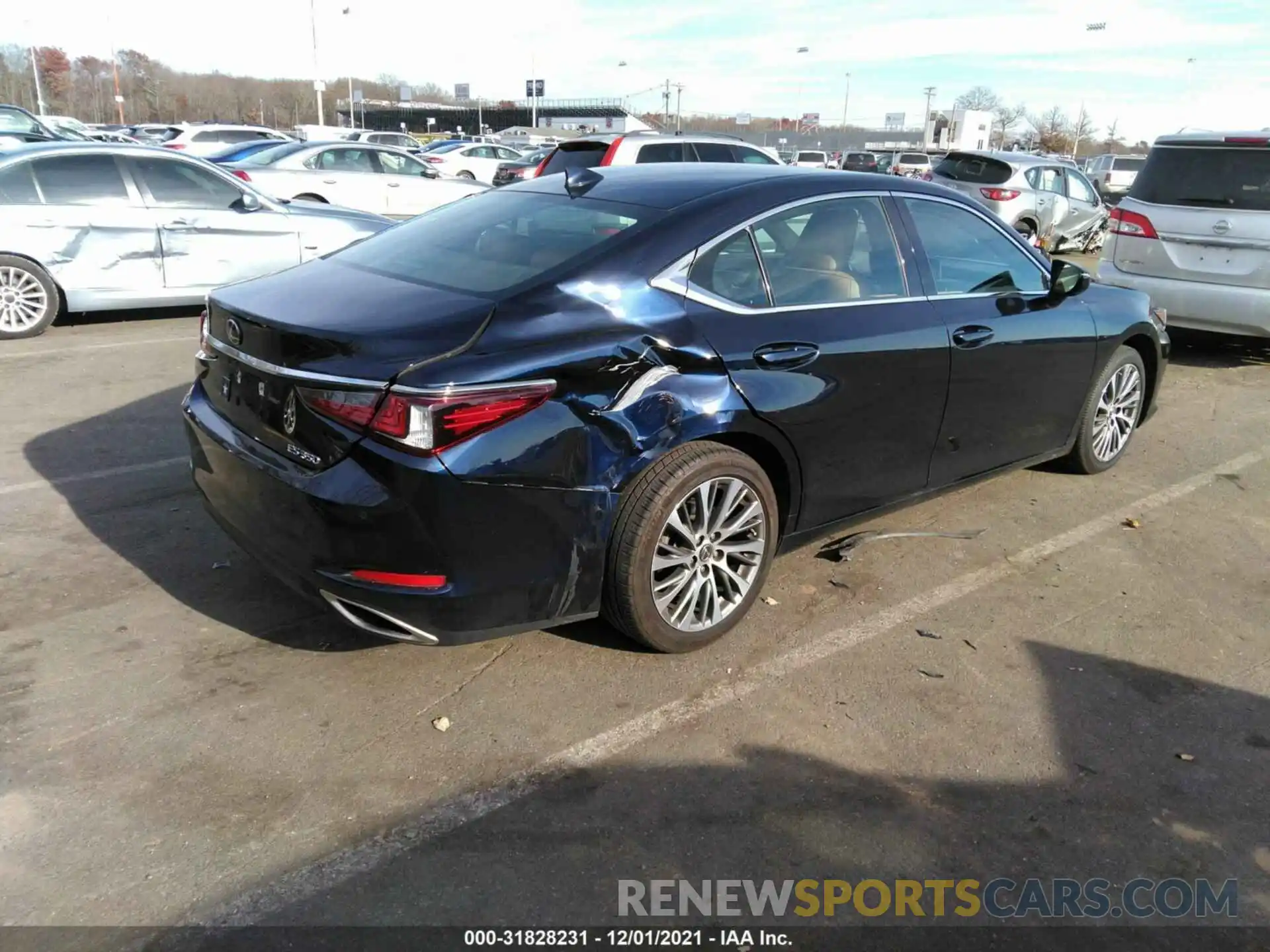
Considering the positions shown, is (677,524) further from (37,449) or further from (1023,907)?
(37,449)

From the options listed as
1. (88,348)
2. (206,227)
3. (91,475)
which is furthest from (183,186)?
(91,475)

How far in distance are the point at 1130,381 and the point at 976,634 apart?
2589 millimetres

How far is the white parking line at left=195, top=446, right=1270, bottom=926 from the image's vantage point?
2512 millimetres

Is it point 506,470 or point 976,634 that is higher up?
point 506,470

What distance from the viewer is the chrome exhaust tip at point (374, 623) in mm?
3074

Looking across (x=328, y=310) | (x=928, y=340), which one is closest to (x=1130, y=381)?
(x=928, y=340)

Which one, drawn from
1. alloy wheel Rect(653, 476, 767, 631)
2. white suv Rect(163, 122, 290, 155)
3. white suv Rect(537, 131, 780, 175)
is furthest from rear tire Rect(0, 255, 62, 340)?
white suv Rect(163, 122, 290, 155)

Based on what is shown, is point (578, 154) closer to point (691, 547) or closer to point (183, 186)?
point (183, 186)

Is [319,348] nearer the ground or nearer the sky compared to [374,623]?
nearer the sky

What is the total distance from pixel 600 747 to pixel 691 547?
78cm

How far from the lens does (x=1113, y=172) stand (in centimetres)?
3512

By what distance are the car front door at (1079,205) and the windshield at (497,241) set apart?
15407mm

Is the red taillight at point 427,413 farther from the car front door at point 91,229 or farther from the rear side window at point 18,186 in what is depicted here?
the rear side window at point 18,186

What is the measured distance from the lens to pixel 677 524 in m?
3.45
